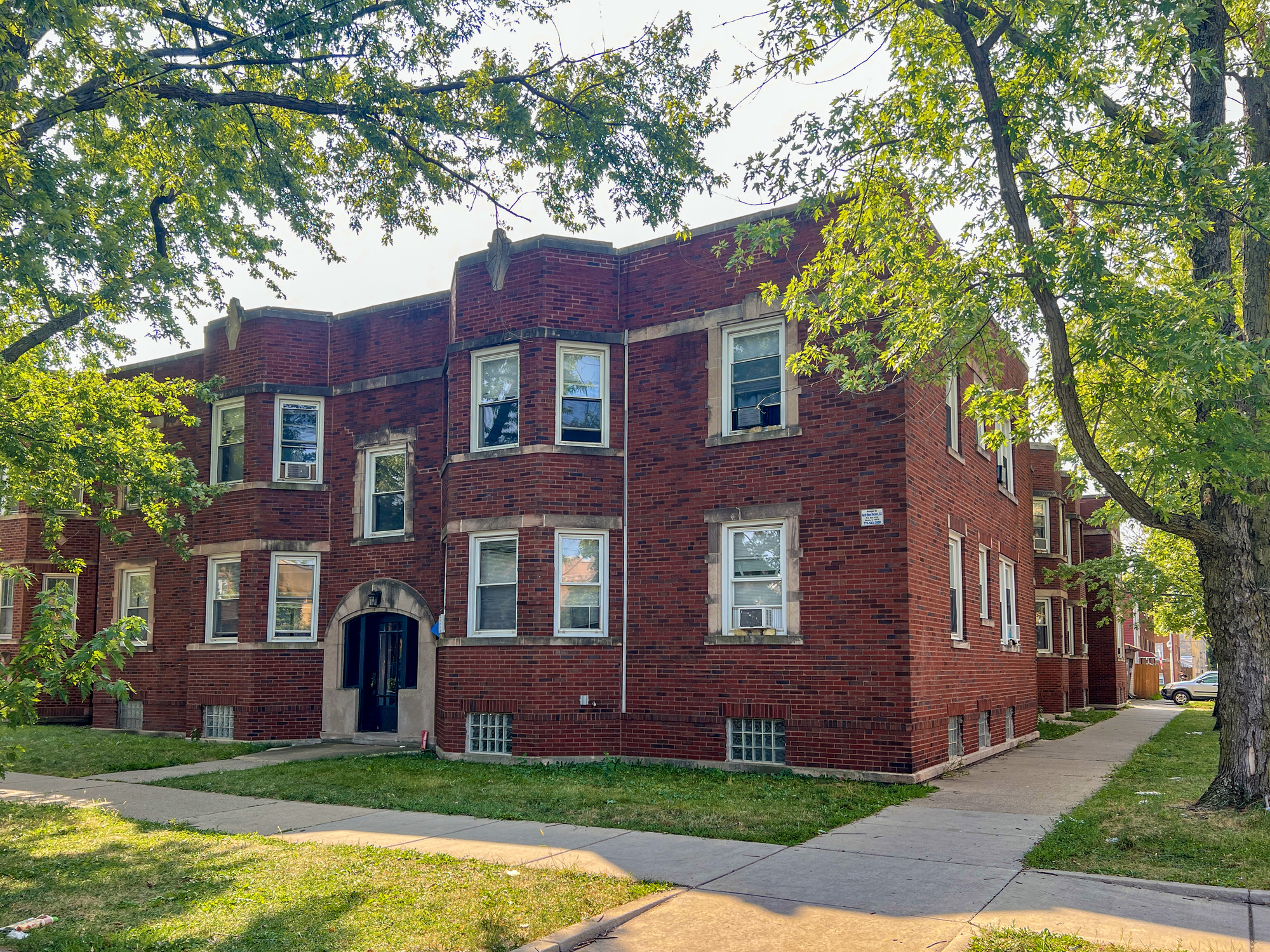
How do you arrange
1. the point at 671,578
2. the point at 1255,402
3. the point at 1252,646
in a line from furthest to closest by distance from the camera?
the point at 671,578, the point at 1252,646, the point at 1255,402

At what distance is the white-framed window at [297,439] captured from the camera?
19531 mm

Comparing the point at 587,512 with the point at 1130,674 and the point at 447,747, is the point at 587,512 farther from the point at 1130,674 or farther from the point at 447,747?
the point at 1130,674

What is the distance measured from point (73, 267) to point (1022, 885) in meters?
Result: 12.2

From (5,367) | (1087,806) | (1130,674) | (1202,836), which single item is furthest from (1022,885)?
(1130,674)

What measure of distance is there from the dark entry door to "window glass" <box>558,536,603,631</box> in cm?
447

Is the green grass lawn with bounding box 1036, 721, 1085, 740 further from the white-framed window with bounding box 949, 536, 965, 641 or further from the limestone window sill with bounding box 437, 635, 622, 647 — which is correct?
the limestone window sill with bounding box 437, 635, 622, 647

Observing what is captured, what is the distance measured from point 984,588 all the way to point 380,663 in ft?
37.7

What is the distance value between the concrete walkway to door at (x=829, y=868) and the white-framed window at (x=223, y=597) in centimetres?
613

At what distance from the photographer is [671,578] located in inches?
604

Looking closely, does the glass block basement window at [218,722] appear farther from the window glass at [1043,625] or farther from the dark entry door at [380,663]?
the window glass at [1043,625]

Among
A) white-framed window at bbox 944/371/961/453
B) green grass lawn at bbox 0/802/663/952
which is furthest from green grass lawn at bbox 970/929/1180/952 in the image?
white-framed window at bbox 944/371/961/453

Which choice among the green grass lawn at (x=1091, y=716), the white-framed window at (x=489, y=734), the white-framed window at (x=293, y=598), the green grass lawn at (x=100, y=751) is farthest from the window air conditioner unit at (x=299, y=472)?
the green grass lawn at (x=1091, y=716)

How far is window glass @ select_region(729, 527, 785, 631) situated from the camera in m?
14.6

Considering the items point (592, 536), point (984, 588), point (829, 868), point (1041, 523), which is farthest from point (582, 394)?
point (1041, 523)
